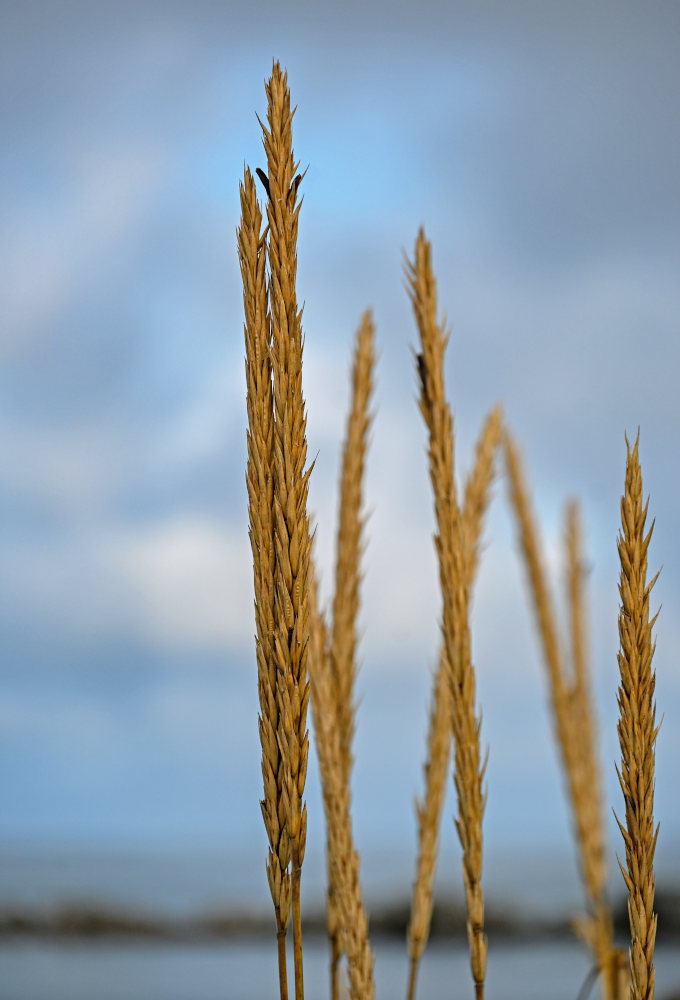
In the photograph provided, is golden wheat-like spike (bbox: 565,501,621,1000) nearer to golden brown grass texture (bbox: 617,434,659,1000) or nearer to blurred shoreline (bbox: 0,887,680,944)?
golden brown grass texture (bbox: 617,434,659,1000)

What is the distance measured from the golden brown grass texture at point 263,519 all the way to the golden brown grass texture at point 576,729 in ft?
5.36

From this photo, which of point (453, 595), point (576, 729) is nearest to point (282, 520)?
point (453, 595)

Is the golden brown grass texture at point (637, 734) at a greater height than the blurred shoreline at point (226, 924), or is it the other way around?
the golden brown grass texture at point (637, 734)

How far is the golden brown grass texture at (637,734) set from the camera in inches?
48.9

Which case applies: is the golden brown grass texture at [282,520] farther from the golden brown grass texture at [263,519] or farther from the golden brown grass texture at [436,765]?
the golden brown grass texture at [436,765]

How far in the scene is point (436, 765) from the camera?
1.83 meters

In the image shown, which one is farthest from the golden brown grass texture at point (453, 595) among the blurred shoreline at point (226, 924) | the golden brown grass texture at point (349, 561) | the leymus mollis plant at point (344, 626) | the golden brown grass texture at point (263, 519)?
the blurred shoreline at point (226, 924)

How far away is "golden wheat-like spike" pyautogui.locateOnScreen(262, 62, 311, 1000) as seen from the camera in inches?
40.8

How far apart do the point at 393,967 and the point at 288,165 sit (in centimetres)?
467

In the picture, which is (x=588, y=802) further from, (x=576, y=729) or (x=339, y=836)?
(x=339, y=836)

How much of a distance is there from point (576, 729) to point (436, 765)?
938mm

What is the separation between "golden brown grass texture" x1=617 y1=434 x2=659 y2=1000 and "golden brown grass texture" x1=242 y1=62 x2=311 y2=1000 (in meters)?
0.50

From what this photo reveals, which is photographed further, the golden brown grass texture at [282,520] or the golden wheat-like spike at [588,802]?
the golden wheat-like spike at [588,802]

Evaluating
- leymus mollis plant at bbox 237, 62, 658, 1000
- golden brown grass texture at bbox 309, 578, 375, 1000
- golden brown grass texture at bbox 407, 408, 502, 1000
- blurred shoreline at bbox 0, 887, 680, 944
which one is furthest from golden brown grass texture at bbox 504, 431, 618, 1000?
blurred shoreline at bbox 0, 887, 680, 944
